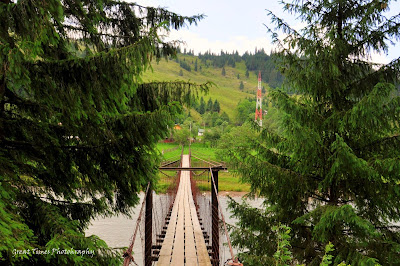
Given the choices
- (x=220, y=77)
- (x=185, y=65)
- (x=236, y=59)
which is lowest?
(x=220, y=77)

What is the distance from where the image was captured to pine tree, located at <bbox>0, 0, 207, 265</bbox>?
1972 millimetres

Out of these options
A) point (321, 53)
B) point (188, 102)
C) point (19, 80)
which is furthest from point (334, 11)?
point (19, 80)

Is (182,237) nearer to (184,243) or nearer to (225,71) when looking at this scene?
(184,243)

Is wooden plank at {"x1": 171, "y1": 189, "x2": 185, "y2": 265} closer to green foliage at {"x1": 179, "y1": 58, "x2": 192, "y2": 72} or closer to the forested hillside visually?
the forested hillside

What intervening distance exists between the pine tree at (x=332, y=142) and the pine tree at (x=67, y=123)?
200cm

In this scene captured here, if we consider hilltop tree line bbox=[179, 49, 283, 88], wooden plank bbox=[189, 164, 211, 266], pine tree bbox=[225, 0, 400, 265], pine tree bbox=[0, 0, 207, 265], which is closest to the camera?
pine tree bbox=[0, 0, 207, 265]

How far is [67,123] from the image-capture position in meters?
2.64

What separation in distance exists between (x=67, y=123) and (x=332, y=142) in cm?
331

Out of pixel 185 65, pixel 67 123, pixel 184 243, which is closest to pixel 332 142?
pixel 184 243

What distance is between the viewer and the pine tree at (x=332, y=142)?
3.97 metres

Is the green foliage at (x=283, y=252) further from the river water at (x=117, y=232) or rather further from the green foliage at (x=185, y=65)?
the green foliage at (x=185, y=65)

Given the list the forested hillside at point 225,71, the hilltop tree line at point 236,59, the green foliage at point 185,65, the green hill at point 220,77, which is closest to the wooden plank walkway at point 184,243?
the green hill at point 220,77

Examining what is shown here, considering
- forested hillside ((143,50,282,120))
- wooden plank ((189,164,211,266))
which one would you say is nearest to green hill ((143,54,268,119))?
forested hillside ((143,50,282,120))

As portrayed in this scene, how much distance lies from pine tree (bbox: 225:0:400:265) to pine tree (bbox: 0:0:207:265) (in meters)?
2.00
